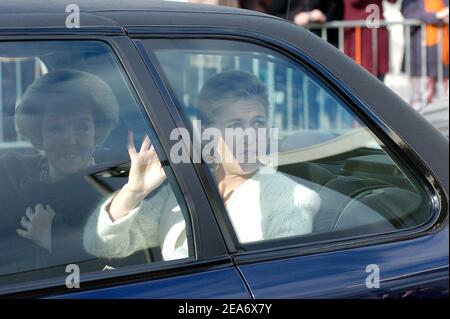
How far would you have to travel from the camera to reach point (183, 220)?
204 cm

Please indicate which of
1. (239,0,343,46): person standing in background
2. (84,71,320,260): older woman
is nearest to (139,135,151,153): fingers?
(84,71,320,260): older woman

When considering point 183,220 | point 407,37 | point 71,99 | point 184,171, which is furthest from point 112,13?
point 407,37

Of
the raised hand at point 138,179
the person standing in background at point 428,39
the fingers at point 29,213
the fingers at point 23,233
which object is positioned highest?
the person standing in background at point 428,39

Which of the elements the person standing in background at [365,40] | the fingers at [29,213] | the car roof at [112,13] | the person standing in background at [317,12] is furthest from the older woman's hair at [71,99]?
the person standing in background at [365,40]

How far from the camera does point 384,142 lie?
224 centimetres

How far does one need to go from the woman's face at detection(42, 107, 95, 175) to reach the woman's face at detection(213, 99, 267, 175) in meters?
0.32

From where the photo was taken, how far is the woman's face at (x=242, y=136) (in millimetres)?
2207

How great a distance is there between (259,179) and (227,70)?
308 millimetres

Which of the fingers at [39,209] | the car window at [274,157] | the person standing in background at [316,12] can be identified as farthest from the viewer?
the person standing in background at [316,12]

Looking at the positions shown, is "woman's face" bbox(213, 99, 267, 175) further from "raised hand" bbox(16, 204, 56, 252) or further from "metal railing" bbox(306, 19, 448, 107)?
"metal railing" bbox(306, 19, 448, 107)

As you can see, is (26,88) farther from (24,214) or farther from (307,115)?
(307,115)

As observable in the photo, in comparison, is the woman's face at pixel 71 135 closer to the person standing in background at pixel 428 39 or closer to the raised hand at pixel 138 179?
the raised hand at pixel 138 179

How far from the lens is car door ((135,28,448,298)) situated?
6.67ft

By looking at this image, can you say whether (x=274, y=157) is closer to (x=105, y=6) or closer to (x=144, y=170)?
(x=144, y=170)
